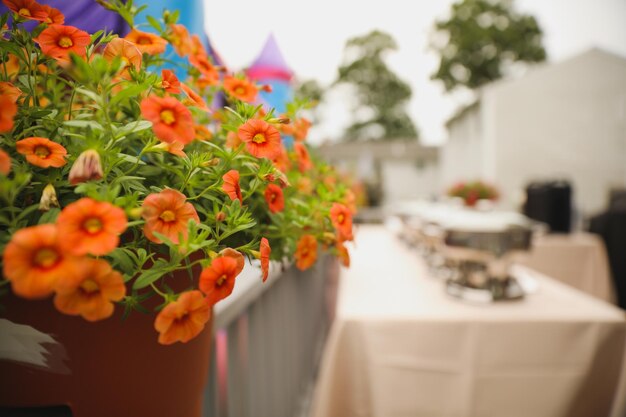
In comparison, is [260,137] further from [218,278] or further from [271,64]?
[271,64]

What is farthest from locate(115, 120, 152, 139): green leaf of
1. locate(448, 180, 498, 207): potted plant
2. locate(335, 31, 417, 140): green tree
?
locate(335, 31, 417, 140): green tree

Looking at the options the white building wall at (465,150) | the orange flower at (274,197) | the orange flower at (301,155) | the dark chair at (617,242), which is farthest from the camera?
the white building wall at (465,150)

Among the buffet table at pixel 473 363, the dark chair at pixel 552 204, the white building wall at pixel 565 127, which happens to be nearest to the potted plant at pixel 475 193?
the dark chair at pixel 552 204

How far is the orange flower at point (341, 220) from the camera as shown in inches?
18.1

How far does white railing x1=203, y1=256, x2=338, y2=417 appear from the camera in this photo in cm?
79

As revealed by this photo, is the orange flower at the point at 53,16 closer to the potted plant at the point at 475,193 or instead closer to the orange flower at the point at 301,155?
the orange flower at the point at 301,155

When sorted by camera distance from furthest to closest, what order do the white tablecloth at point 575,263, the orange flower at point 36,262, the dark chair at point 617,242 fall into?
the dark chair at point 617,242 < the white tablecloth at point 575,263 < the orange flower at point 36,262

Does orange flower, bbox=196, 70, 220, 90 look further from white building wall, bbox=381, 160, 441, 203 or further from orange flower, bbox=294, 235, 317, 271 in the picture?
white building wall, bbox=381, 160, 441, 203

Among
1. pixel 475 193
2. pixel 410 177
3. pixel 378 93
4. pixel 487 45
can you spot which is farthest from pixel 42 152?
pixel 378 93

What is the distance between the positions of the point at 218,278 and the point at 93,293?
9 centimetres

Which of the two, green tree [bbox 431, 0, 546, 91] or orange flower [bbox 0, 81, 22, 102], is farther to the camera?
green tree [bbox 431, 0, 546, 91]

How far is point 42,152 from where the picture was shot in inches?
11.3

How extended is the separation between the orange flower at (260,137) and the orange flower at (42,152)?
15 centimetres

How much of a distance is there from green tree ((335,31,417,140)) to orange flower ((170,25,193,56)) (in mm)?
18807
